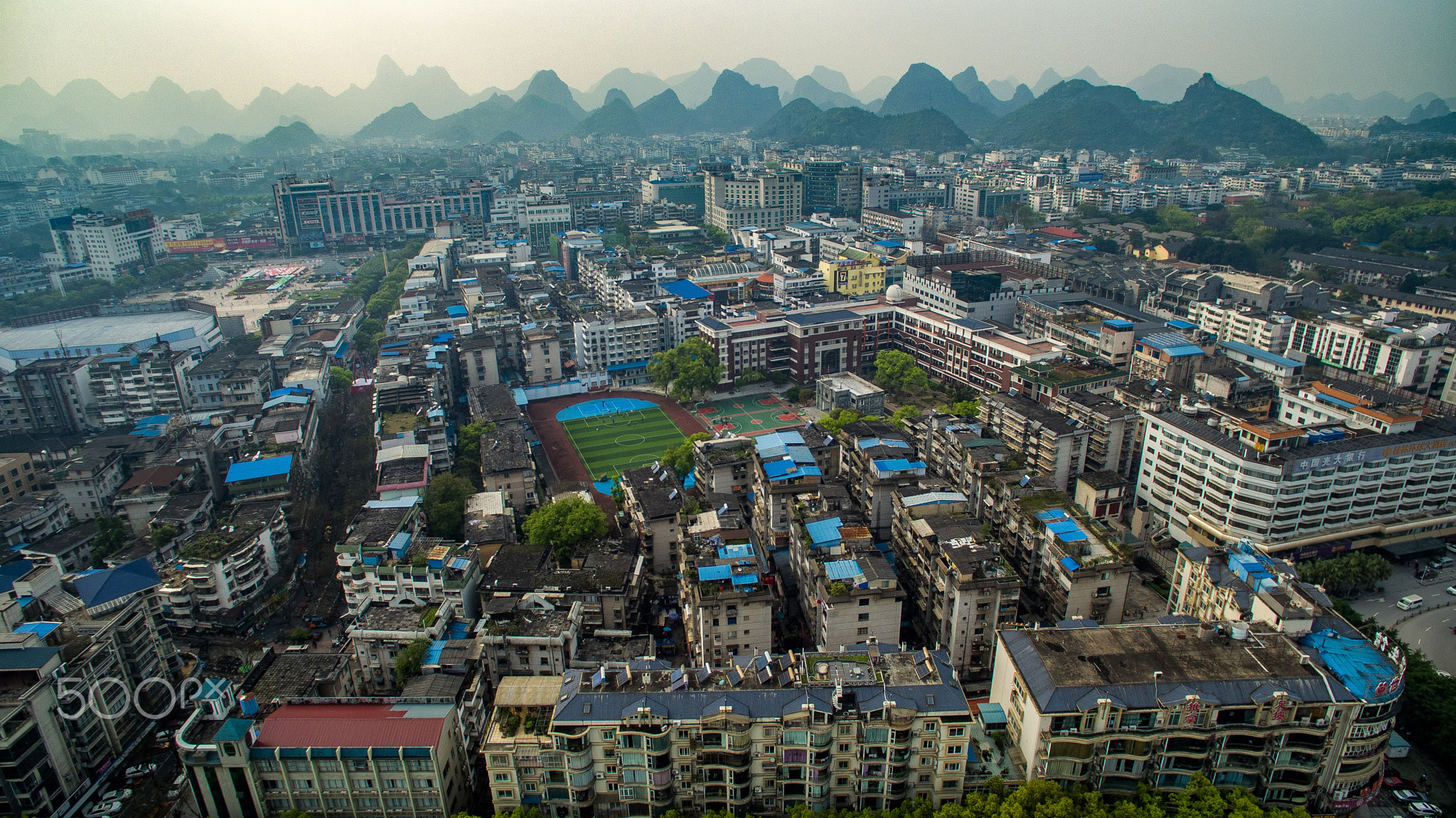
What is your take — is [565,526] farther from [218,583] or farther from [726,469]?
[218,583]

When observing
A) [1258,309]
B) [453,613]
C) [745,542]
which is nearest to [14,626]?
[453,613]

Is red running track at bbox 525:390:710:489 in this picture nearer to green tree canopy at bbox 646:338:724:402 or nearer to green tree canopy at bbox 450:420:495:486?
green tree canopy at bbox 646:338:724:402

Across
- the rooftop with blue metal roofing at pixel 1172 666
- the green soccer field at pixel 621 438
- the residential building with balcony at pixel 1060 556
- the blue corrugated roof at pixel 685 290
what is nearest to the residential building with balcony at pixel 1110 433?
the residential building with balcony at pixel 1060 556

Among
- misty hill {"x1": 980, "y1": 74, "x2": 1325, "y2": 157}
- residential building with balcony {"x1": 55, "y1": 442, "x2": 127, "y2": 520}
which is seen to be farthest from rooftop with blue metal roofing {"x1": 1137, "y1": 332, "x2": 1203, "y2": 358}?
misty hill {"x1": 980, "y1": 74, "x2": 1325, "y2": 157}

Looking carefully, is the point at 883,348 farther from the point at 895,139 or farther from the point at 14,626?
the point at 895,139

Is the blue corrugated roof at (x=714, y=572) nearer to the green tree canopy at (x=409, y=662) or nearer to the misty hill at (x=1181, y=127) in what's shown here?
the green tree canopy at (x=409, y=662)
